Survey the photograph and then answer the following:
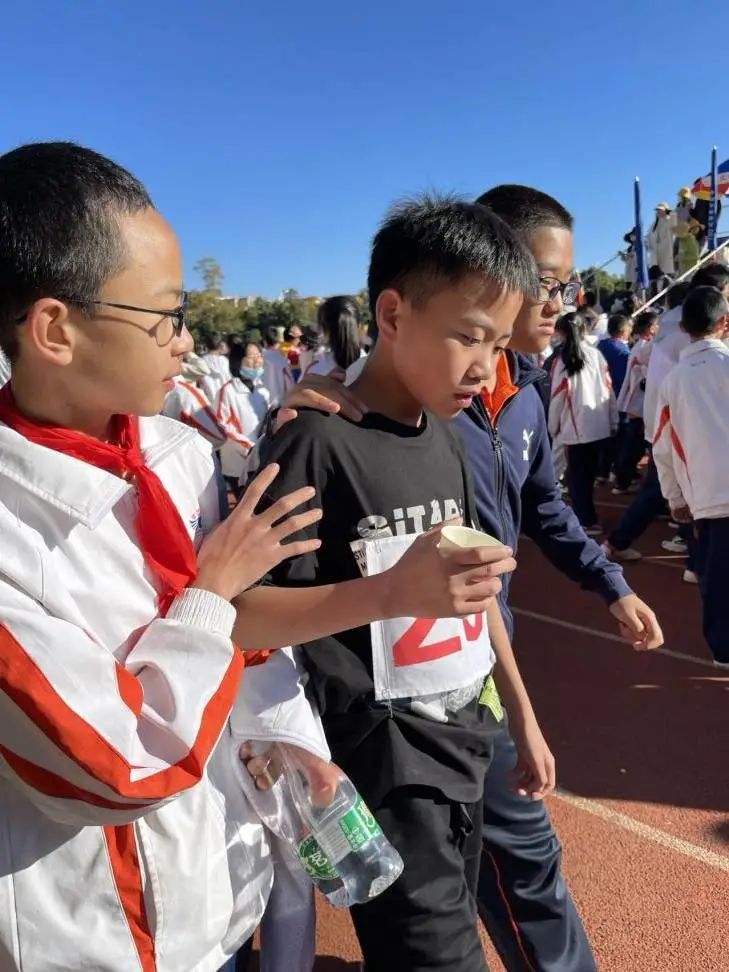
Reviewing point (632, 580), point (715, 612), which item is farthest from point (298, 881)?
point (632, 580)

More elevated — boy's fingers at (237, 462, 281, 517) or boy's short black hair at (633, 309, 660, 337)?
boy's short black hair at (633, 309, 660, 337)

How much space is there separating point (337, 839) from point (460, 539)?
0.63 metres

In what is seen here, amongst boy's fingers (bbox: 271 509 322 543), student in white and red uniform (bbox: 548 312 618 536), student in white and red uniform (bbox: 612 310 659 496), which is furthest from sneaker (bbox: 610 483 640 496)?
boy's fingers (bbox: 271 509 322 543)

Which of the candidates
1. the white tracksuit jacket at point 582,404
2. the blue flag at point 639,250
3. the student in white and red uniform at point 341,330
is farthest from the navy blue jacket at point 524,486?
the blue flag at point 639,250

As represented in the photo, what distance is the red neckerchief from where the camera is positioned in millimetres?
1104

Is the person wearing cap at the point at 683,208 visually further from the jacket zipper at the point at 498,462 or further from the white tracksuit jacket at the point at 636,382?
the jacket zipper at the point at 498,462

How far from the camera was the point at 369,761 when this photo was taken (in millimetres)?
1437

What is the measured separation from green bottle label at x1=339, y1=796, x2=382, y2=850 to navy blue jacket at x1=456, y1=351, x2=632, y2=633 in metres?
0.82

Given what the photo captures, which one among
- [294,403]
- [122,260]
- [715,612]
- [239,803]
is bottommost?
[715,612]

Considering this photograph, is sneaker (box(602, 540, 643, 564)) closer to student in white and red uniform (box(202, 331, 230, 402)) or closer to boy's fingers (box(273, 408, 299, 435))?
student in white and red uniform (box(202, 331, 230, 402))

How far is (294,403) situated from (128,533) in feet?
1.61

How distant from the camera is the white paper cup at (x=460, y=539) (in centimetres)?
114

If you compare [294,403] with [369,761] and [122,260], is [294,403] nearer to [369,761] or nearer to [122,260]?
[122,260]

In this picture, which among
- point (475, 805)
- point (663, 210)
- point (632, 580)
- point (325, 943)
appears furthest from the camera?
point (663, 210)
